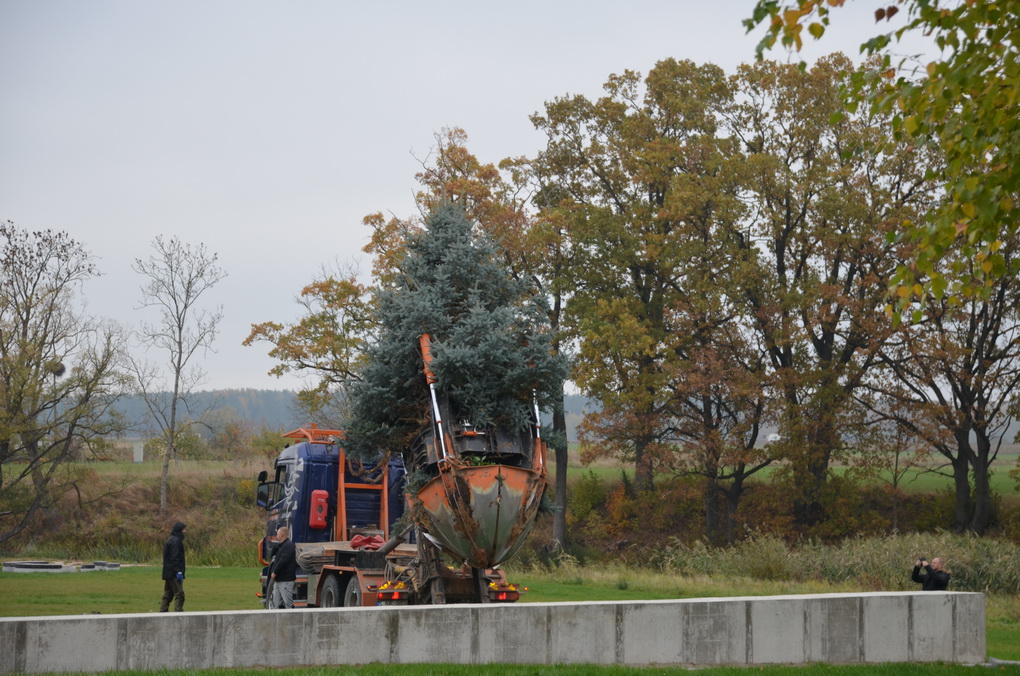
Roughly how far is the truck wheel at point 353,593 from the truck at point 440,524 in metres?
0.03

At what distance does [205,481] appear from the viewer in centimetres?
4591

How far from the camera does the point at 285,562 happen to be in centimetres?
1638

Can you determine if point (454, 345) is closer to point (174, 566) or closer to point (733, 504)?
point (174, 566)

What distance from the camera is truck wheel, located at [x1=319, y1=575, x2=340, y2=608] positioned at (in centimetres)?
1639

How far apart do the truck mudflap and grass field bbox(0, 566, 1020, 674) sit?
5.11 meters

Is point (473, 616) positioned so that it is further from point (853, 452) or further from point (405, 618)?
point (853, 452)

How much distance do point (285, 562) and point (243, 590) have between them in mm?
9199

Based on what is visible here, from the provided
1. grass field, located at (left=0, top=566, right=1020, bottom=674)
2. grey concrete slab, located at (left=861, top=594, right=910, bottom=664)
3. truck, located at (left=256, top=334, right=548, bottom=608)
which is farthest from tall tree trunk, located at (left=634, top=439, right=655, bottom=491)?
grey concrete slab, located at (left=861, top=594, right=910, bottom=664)

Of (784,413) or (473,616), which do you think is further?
(784,413)

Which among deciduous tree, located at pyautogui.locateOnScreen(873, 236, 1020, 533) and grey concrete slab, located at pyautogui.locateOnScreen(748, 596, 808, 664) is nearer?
grey concrete slab, located at pyautogui.locateOnScreen(748, 596, 808, 664)

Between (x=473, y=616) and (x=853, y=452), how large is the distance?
87.1 ft

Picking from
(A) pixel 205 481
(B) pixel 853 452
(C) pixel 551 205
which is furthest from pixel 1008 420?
(A) pixel 205 481

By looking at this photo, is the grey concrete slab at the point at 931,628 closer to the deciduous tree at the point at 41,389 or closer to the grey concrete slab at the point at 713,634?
the grey concrete slab at the point at 713,634

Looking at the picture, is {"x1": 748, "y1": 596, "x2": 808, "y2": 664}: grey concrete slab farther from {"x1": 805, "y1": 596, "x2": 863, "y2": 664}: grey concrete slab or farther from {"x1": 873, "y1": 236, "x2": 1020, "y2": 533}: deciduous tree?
{"x1": 873, "y1": 236, "x2": 1020, "y2": 533}: deciduous tree
